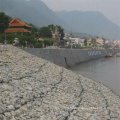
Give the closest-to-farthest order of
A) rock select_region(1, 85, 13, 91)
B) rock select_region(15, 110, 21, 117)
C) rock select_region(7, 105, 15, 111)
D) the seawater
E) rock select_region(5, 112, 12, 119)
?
rock select_region(5, 112, 12, 119) → rock select_region(15, 110, 21, 117) → rock select_region(7, 105, 15, 111) → rock select_region(1, 85, 13, 91) → the seawater

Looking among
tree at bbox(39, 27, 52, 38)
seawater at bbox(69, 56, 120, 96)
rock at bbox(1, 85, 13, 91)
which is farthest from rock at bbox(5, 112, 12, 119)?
tree at bbox(39, 27, 52, 38)

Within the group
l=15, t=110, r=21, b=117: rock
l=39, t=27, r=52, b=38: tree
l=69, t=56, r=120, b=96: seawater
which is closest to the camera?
l=15, t=110, r=21, b=117: rock

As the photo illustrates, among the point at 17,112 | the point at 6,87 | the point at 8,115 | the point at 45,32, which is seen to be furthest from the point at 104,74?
the point at 45,32

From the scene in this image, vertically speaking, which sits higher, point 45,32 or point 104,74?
point 45,32

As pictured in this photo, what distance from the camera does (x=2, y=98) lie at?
343 inches

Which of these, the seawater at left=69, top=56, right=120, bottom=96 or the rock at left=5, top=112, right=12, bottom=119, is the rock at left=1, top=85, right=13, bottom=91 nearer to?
the rock at left=5, top=112, right=12, bottom=119

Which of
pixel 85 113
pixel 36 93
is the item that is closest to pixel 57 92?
pixel 36 93

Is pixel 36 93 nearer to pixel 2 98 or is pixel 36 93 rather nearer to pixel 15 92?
pixel 15 92

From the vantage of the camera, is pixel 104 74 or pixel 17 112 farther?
pixel 104 74

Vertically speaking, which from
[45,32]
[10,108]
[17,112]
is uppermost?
[45,32]

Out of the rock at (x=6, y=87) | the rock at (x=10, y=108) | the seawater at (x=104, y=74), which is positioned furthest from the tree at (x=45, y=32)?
the rock at (x=10, y=108)

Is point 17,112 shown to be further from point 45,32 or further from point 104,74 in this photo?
point 45,32

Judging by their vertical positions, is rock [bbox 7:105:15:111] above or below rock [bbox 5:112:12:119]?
above

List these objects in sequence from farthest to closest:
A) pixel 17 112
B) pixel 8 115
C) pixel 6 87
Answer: pixel 6 87 < pixel 17 112 < pixel 8 115
